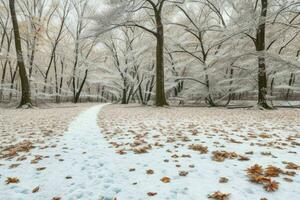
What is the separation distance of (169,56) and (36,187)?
21551 mm

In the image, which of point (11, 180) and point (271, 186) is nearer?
point (271, 186)

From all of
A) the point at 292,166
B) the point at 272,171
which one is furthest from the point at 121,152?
the point at 292,166

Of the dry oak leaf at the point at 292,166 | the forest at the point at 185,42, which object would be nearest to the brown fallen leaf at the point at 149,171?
the dry oak leaf at the point at 292,166

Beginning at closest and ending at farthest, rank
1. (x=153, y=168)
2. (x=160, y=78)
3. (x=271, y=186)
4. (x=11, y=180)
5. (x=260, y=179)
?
1. (x=271, y=186)
2. (x=260, y=179)
3. (x=11, y=180)
4. (x=153, y=168)
5. (x=160, y=78)

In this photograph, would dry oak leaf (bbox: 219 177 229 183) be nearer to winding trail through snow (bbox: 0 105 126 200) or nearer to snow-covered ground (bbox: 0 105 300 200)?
snow-covered ground (bbox: 0 105 300 200)

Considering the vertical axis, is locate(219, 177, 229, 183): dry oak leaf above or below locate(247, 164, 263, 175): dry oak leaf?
below

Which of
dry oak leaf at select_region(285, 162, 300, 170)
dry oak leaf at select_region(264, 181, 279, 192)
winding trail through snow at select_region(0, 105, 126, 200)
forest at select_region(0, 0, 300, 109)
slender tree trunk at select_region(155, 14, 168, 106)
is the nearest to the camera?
dry oak leaf at select_region(264, 181, 279, 192)

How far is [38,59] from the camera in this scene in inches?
1268

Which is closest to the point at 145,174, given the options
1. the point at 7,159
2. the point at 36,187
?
the point at 36,187

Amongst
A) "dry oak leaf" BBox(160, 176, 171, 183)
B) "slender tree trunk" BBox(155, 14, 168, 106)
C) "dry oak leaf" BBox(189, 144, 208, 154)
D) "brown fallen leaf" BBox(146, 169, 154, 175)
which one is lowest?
"brown fallen leaf" BBox(146, 169, 154, 175)

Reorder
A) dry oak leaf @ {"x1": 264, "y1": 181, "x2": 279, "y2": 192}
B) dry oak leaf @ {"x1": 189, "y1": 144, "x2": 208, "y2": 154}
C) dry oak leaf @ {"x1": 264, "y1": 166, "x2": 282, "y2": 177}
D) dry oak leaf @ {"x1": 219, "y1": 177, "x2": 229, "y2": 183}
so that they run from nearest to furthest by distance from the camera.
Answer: dry oak leaf @ {"x1": 264, "y1": 181, "x2": 279, "y2": 192} < dry oak leaf @ {"x1": 219, "y1": 177, "x2": 229, "y2": 183} < dry oak leaf @ {"x1": 264, "y1": 166, "x2": 282, "y2": 177} < dry oak leaf @ {"x1": 189, "y1": 144, "x2": 208, "y2": 154}

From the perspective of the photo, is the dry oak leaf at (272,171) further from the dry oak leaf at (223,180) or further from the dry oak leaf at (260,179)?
the dry oak leaf at (223,180)

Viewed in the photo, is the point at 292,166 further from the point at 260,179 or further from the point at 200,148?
the point at 200,148

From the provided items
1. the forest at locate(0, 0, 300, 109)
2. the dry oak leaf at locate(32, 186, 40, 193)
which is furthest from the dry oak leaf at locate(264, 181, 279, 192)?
the forest at locate(0, 0, 300, 109)
